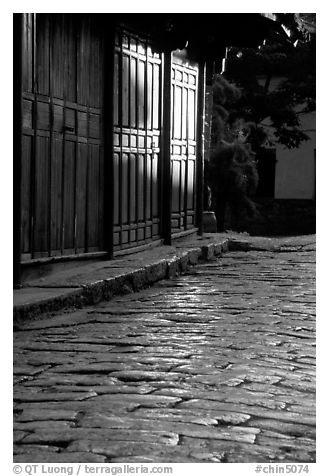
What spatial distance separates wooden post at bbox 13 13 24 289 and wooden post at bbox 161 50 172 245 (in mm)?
4414

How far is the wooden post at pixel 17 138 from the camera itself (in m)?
7.77

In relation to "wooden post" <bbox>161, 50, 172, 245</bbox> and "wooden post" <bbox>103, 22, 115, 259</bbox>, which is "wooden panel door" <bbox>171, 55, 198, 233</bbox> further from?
"wooden post" <bbox>103, 22, 115, 259</bbox>

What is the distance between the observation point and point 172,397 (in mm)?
4719

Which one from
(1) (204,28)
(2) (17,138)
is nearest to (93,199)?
(2) (17,138)

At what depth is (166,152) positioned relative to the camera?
482 inches

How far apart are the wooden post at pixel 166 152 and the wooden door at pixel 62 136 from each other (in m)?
2.32

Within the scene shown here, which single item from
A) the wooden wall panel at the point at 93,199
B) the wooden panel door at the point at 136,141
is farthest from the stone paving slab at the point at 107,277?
the wooden panel door at the point at 136,141

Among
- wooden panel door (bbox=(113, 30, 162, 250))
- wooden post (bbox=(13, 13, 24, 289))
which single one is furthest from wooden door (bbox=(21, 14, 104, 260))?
wooden panel door (bbox=(113, 30, 162, 250))

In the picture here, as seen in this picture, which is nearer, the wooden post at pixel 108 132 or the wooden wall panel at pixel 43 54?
the wooden wall panel at pixel 43 54

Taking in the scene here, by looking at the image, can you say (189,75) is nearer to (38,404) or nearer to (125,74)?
(125,74)

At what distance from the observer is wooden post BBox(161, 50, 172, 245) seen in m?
12.1

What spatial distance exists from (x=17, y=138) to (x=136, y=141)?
3.34 metres

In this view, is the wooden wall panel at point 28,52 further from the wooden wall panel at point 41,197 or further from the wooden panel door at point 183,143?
the wooden panel door at point 183,143

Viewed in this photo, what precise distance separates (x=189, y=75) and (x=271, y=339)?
7.60m
